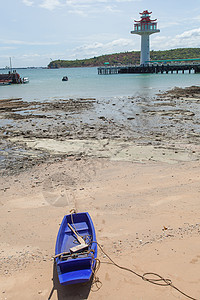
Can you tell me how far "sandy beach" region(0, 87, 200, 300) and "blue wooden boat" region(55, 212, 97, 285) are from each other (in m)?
0.30

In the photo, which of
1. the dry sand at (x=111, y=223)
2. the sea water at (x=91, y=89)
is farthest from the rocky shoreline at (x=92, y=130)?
the sea water at (x=91, y=89)

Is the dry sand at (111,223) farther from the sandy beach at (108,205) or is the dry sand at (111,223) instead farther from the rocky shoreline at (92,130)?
the rocky shoreline at (92,130)

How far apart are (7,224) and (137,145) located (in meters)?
7.03

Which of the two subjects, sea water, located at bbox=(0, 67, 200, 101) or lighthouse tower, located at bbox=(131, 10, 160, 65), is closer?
sea water, located at bbox=(0, 67, 200, 101)

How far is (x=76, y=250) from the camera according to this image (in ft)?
16.5

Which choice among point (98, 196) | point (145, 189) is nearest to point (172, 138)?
point (145, 189)

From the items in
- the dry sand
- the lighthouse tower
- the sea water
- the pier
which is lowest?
the dry sand

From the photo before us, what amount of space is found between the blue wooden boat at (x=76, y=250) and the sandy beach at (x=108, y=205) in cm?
30

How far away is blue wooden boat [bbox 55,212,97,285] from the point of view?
15.1 feet

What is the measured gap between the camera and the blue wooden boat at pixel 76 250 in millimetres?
4590

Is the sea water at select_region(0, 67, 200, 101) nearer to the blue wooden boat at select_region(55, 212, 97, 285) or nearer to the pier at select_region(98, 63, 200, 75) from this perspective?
the blue wooden boat at select_region(55, 212, 97, 285)

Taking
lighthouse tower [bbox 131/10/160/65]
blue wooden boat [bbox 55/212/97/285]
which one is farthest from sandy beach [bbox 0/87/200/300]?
lighthouse tower [bbox 131/10/160/65]

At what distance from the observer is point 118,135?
1376 cm

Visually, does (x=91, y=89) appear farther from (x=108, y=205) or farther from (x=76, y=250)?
(x=76, y=250)
